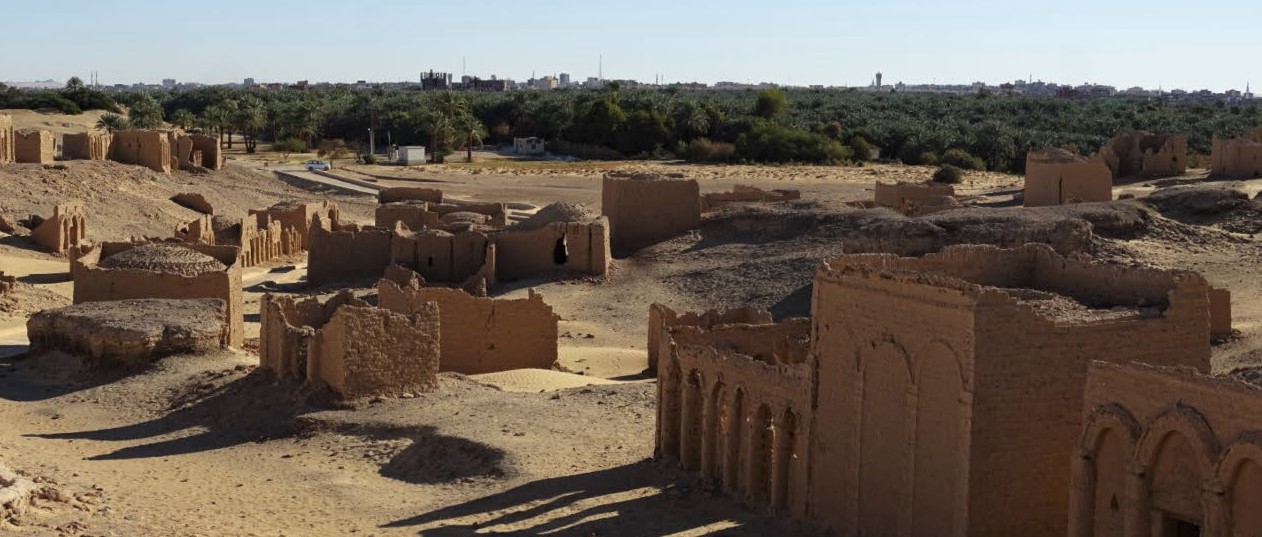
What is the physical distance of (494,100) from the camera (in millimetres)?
108375

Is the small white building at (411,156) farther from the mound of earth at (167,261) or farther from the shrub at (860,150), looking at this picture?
the mound of earth at (167,261)

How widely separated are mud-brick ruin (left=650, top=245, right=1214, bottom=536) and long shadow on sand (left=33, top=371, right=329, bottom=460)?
6176 mm

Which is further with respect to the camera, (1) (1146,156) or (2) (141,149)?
(2) (141,149)

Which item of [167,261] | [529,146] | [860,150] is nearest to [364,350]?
[167,261]

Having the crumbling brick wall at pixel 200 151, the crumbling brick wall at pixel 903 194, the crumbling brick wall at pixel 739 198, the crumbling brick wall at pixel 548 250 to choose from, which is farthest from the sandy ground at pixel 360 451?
the crumbling brick wall at pixel 200 151

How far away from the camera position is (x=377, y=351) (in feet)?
77.7

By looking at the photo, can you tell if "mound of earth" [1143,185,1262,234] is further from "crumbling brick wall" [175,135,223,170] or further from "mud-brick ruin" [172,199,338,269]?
"crumbling brick wall" [175,135,223,170]

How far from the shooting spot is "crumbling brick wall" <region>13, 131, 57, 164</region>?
1996 inches

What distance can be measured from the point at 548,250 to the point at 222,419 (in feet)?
50.5

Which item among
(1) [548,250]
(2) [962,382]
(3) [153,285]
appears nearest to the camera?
(2) [962,382]

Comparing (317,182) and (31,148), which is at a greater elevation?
(31,148)

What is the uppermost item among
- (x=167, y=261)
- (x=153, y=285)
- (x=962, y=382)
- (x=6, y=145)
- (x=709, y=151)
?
(x=6, y=145)

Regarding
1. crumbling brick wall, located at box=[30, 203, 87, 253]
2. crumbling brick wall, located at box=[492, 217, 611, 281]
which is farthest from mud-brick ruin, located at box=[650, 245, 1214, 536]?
crumbling brick wall, located at box=[30, 203, 87, 253]

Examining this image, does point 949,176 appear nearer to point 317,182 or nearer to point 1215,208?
point 1215,208
